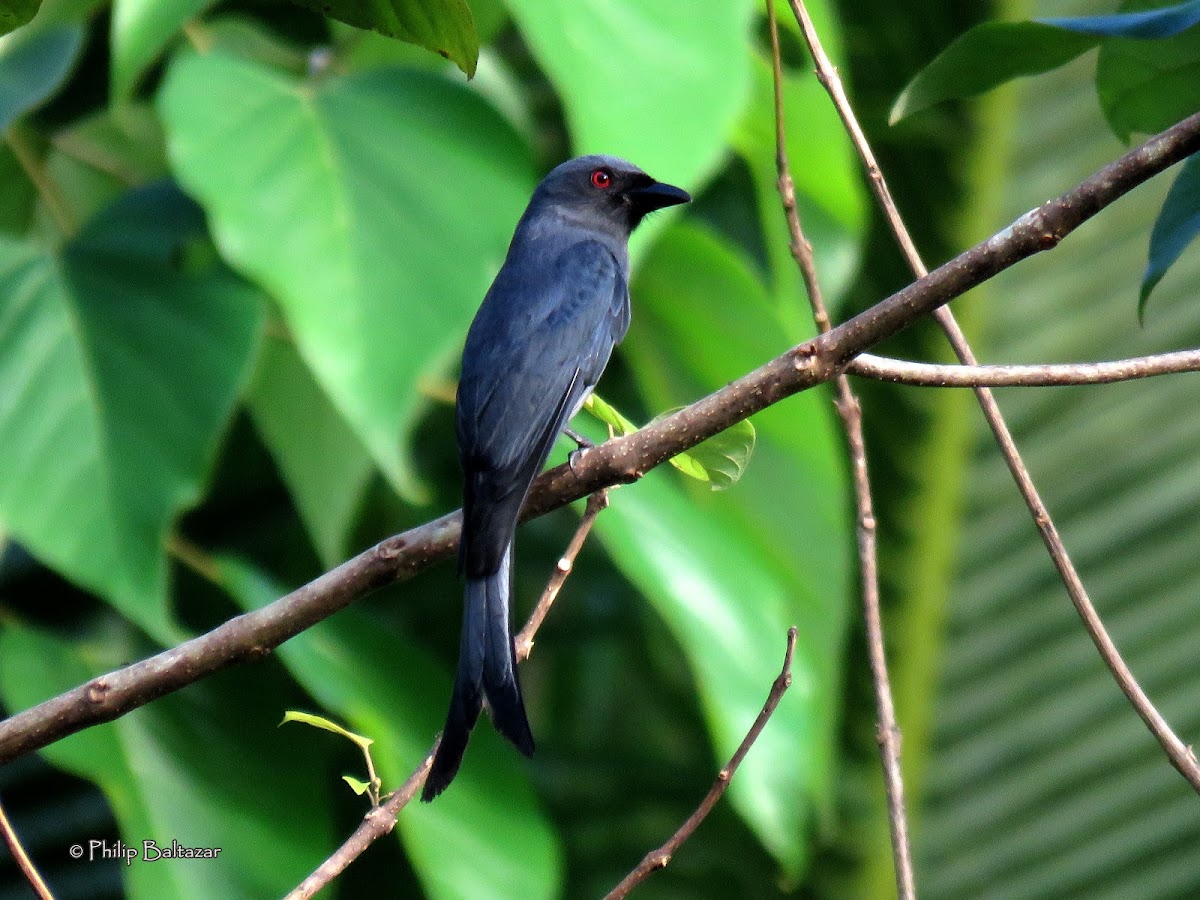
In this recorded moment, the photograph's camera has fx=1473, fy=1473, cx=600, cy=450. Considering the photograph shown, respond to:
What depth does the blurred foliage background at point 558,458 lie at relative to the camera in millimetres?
3031

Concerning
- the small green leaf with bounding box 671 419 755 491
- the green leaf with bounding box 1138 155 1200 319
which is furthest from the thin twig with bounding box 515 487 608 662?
the green leaf with bounding box 1138 155 1200 319

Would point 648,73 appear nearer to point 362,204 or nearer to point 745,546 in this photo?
point 362,204

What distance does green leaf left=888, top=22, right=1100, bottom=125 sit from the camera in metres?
1.85

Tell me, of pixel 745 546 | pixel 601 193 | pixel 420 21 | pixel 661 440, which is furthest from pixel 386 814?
pixel 601 193

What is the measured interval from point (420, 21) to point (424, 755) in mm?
1830

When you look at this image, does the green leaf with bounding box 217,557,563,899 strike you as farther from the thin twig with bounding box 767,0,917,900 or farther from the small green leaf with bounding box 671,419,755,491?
the thin twig with bounding box 767,0,917,900

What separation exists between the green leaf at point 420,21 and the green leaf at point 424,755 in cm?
166

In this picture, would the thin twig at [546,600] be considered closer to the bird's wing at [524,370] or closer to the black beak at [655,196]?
the bird's wing at [524,370]

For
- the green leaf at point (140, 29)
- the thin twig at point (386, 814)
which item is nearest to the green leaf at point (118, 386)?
the green leaf at point (140, 29)

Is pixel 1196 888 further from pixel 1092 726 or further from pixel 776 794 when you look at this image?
pixel 776 794

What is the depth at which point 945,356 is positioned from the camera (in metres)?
3.98

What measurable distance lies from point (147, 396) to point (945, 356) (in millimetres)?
2098

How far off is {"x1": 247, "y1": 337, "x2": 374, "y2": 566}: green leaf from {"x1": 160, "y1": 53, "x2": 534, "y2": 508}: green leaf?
1.00 feet

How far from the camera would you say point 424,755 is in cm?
302
